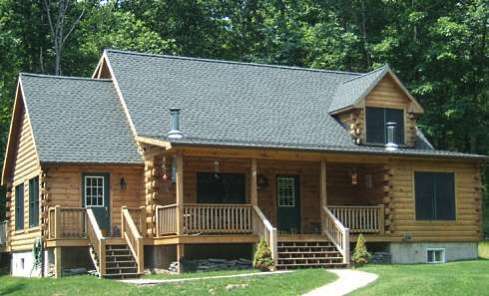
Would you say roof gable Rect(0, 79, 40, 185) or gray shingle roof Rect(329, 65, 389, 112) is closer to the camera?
roof gable Rect(0, 79, 40, 185)

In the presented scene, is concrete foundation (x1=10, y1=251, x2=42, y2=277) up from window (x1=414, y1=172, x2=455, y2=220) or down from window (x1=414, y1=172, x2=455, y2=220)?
down

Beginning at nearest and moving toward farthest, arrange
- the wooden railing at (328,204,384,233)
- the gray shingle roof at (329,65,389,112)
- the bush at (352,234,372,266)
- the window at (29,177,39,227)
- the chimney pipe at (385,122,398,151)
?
the bush at (352,234,372,266)
the wooden railing at (328,204,384,233)
the window at (29,177,39,227)
the chimney pipe at (385,122,398,151)
the gray shingle roof at (329,65,389,112)

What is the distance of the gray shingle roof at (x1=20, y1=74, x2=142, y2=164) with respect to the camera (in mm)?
26825

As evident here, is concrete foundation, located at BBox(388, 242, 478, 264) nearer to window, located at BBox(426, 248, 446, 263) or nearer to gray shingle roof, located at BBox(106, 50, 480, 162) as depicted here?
window, located at BBox(426, 248, 446, 263)

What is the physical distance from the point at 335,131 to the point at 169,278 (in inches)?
389

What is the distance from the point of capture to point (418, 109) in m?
31.2

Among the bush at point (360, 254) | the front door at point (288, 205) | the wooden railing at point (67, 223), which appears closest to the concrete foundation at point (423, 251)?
the bush at point (360, 254)

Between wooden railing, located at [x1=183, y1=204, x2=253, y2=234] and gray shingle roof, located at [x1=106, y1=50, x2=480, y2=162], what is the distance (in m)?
1.96

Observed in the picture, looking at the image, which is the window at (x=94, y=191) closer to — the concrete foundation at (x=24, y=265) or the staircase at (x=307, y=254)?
the concrete foundation at (x=24, y=265)

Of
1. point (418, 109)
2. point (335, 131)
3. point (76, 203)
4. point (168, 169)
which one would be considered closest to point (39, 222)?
point (76, 203)

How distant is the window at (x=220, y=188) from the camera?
27906 mm

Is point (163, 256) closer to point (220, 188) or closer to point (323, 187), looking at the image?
point (220, 188)

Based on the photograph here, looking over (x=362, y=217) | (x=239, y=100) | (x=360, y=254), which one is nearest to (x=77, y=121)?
(x=239, y=100)

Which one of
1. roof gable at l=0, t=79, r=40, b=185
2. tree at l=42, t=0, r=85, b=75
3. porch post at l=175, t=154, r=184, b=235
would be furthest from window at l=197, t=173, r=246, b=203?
tree at l=42, t=0, r=85, b=75
